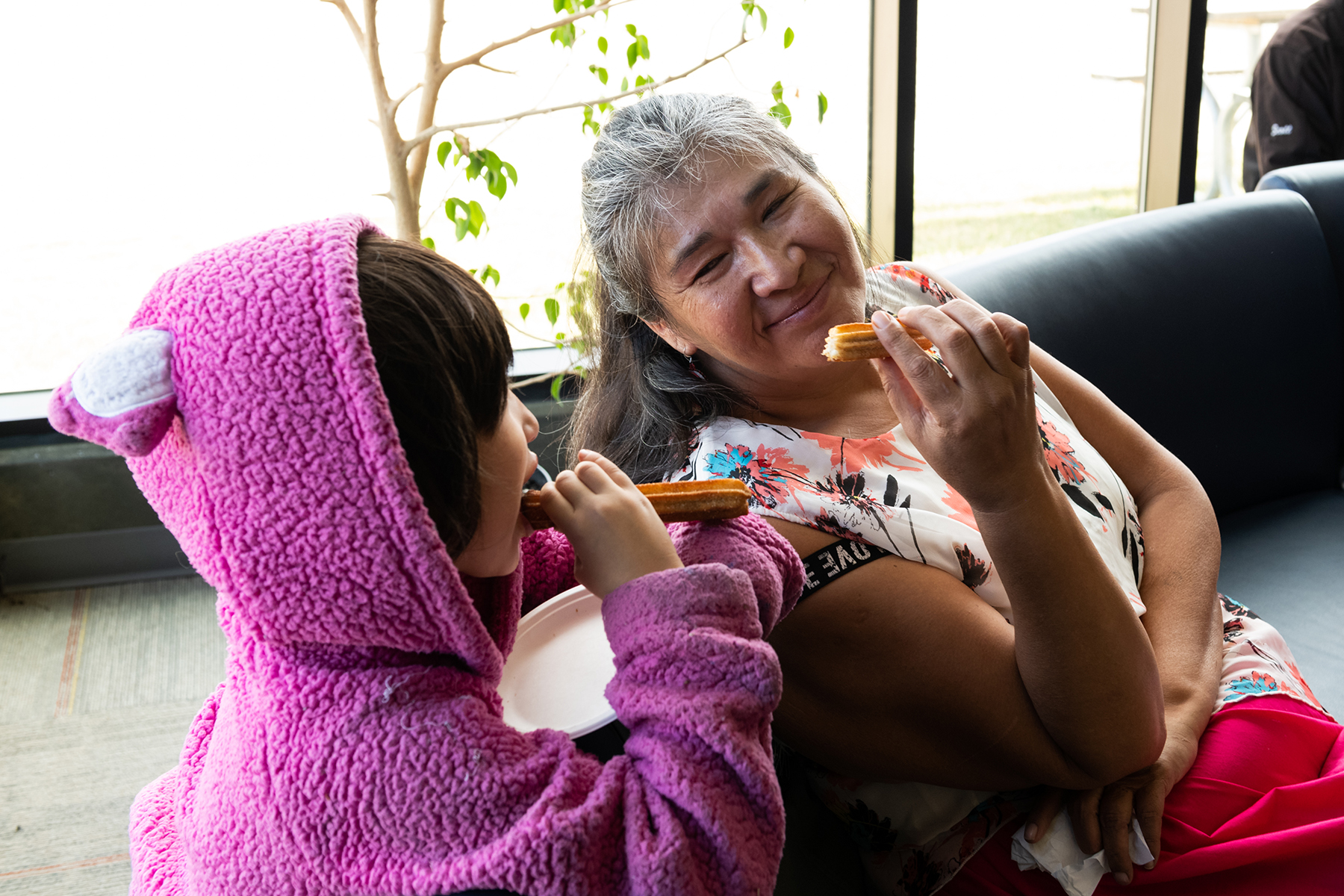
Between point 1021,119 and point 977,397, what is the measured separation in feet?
12.8

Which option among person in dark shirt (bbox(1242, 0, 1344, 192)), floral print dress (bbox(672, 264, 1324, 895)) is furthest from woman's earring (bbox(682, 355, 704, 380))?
person in dark shirt (bbox(1242, 0, 1344, 192))

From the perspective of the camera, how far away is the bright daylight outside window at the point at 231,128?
2.90m

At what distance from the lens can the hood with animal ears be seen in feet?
2.23

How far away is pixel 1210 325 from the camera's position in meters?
2.22

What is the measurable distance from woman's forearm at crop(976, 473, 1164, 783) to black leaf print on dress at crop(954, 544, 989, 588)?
0.41 feet

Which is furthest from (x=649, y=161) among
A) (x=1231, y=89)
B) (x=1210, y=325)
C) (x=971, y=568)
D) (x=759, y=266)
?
(x=1231, y=89)

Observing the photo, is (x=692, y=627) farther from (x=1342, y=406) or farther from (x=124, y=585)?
(x=124, y=585)

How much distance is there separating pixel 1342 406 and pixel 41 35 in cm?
390

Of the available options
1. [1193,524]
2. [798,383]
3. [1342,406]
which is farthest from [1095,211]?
[798,383]

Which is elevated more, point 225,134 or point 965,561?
point 225,134

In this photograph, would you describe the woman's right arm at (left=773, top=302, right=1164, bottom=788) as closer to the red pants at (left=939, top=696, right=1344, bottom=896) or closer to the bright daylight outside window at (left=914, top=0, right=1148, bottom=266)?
the red pants at (left=939, top=696, right=1344, bottom=896)

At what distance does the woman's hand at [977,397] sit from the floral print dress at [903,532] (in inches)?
6.0

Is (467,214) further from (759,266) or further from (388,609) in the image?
(388,609)

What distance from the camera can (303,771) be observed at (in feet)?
2.45
